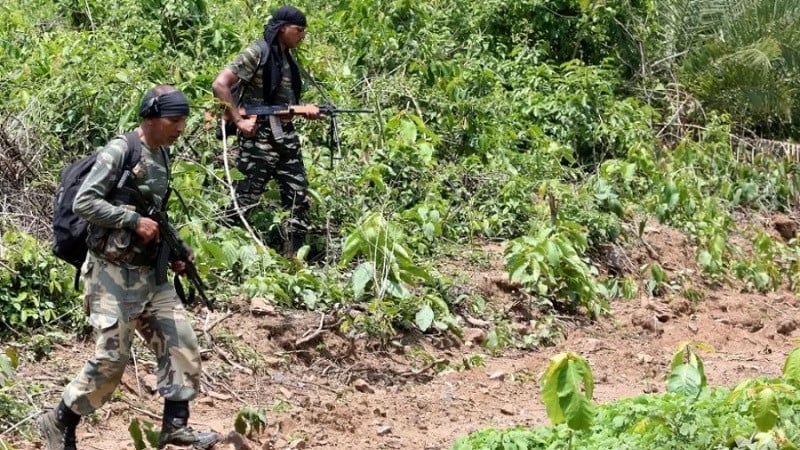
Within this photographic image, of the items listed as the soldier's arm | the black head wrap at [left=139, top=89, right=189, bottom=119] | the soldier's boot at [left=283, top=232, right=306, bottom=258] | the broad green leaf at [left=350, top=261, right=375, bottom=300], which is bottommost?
the soldier's boot at [left=283, top=232, right=306, bottom=258]

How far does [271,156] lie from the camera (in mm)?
8445

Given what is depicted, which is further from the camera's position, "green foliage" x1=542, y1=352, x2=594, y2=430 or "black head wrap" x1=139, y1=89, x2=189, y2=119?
"black head wrap" x1=139, y1=89, x2=189, y2=119

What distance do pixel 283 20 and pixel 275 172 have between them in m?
1.02

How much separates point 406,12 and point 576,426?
723 cm

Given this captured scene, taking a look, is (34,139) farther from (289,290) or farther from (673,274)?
(673,274)

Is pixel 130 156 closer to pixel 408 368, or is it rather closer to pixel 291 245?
pixel 408 368

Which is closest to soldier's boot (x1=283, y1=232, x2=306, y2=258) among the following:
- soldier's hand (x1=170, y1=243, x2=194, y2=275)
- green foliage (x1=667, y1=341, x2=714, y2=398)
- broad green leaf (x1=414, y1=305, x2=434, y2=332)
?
broad green leaf (x1=414, y1=305, x2=434, y2=332)

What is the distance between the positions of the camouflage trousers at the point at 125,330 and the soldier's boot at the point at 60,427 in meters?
0.07

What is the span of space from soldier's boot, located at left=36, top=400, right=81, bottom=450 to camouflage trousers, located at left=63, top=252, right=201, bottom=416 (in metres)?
0.07

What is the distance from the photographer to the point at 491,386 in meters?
7.53

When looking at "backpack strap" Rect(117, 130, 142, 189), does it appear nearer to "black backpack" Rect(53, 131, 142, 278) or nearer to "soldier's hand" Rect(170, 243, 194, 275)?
"black backpack" Rect(53, 131, 142, 278)

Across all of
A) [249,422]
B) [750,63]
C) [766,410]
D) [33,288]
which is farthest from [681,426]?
[750,63]

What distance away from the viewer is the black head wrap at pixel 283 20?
8.08 meters

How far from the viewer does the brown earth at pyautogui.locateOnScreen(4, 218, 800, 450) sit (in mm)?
6449
